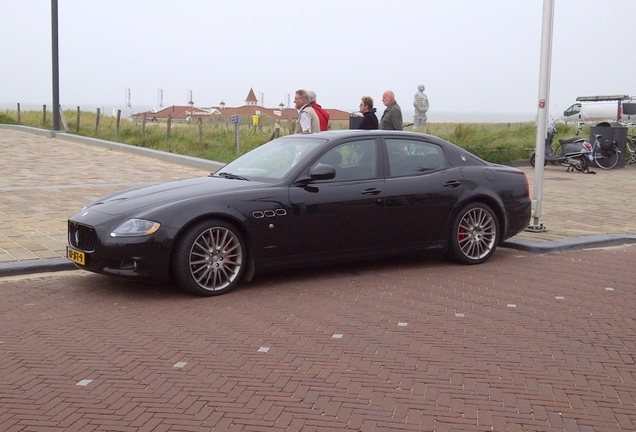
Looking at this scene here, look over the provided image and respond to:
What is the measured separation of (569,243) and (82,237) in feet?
18.9

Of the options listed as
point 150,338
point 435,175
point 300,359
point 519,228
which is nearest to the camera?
point 300,359

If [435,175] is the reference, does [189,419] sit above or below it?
below

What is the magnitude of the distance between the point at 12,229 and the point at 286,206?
13.3ft

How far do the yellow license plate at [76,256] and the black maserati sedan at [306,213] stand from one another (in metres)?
0.01

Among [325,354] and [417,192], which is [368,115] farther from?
[325,354]

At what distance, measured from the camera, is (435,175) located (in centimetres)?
851

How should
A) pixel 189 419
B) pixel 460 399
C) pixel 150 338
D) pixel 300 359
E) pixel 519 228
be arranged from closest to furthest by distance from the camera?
pixel 189 419
pixel 460 399
pixel 300 359
pixel 150 338
pixel 519 228

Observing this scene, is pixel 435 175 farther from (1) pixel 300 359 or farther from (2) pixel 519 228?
(1) pixel 300 359

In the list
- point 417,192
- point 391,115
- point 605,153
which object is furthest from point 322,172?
point 605,153

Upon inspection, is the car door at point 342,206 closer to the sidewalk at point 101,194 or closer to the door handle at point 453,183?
the door handle at point 453,183

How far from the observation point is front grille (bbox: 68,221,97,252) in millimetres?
7070

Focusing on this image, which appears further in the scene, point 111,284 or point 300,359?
point 111,284

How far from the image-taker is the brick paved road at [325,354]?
4.38 m

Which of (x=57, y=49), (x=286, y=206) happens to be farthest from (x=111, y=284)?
(x=57, y=49)
